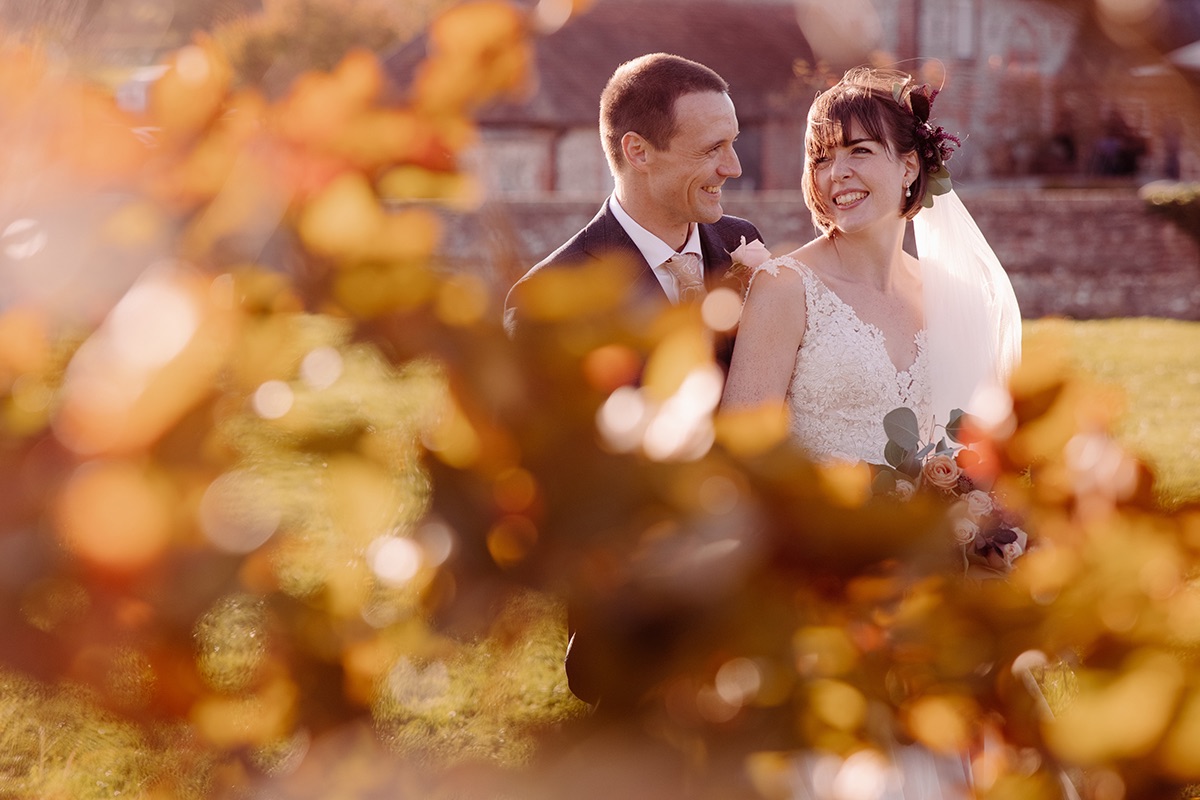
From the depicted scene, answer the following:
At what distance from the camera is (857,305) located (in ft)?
9.45

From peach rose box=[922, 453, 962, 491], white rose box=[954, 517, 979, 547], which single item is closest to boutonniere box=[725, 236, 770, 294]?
peach rose box=[922, 453, 962, 491]

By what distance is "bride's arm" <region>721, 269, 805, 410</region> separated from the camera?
2.71 m

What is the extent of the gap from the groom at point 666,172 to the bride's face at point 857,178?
0.33m

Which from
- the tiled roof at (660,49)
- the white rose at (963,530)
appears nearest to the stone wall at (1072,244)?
the tiled roof at (660,49)

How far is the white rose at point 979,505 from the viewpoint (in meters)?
0.85

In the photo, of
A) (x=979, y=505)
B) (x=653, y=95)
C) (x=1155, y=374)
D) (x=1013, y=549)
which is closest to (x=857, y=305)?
Answer: (x=653, y=95)

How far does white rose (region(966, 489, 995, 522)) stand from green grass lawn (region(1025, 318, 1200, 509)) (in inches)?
189

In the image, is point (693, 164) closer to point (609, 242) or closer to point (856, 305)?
point (609, 242)

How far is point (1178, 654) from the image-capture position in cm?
69

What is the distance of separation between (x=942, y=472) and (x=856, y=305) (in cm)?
107

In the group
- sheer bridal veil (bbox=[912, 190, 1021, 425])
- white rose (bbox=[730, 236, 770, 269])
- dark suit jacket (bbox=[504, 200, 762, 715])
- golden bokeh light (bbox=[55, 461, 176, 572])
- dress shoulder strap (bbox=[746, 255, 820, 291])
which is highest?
golden bokeh light (bbox=[55, 461, 176, 572])

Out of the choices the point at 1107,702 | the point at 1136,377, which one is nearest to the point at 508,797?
the point at 1107,702

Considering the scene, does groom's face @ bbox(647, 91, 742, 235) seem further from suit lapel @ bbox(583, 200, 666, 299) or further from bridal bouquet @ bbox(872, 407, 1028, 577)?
bridal bouquet @ bbox(872, 407, 1028, 577)

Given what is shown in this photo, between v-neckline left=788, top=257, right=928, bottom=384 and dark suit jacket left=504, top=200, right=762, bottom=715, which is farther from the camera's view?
v-neckline left=788, top=257, right=928, bottom=384
